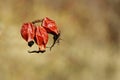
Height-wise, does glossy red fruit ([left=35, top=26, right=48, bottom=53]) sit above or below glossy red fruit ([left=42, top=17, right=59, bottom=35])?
below

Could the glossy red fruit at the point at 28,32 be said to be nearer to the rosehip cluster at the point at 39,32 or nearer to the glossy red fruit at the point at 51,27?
the rosehip cluster at the point at 39,32

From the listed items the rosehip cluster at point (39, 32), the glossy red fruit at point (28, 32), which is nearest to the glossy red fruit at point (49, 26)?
the rosehip cluster at point (39, 32)

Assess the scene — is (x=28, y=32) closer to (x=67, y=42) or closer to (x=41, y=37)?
(x=41, y=37)

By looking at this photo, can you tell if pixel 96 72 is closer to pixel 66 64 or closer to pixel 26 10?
pixel 66 64

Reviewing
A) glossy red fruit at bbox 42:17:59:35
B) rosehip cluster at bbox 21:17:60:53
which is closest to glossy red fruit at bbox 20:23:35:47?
rosehip cluster at bbox 21:17:60:53

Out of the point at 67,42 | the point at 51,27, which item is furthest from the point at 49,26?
the point at 67,42

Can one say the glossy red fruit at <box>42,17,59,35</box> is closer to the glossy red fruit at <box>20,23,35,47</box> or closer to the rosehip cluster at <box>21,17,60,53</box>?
the rosehip cluster at <box>21,17,60,53</box>
